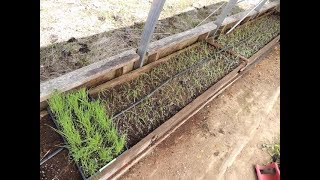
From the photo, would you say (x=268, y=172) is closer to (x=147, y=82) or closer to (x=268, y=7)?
(x=147, y=82)

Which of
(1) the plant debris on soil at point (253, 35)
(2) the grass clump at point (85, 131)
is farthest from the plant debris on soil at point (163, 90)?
(1) the plant debris on soil at point (253, 35)

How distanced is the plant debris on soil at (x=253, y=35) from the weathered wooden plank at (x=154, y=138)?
0.90 metres

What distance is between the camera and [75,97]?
88.4 inches

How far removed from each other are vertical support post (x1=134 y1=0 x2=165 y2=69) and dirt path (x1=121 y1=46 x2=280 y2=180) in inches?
36.7

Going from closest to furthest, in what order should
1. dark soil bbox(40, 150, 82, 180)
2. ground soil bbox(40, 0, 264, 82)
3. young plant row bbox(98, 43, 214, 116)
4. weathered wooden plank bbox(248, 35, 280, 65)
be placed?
dark soil bbox(40, 150, 82, 180) → young plant row bbox(98, 43, 214, 116) → ground soil bbox(40, 0, 264, 82) → weathered wooden plank bbox(248, 35, 280, 65)

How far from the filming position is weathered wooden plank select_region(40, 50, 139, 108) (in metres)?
2.21

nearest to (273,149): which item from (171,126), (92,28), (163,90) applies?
(171,126)

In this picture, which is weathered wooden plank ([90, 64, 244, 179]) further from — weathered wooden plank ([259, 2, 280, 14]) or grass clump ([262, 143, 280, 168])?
weathered wooden plank ([259, 2, 280, 14])

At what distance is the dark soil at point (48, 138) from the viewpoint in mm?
2119

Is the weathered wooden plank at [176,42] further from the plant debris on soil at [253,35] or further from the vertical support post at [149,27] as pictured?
the plant debris on soil at [253,35]

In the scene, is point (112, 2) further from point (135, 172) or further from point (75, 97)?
A: point (135, 172)

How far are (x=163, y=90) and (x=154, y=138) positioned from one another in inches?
26.0

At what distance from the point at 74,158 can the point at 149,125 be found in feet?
2.72

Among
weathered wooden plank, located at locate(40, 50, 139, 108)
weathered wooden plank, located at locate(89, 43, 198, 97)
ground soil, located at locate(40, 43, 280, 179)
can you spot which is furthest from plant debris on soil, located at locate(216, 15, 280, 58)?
weathered wooden plank, located at locate(40, 50, 139, 108)
